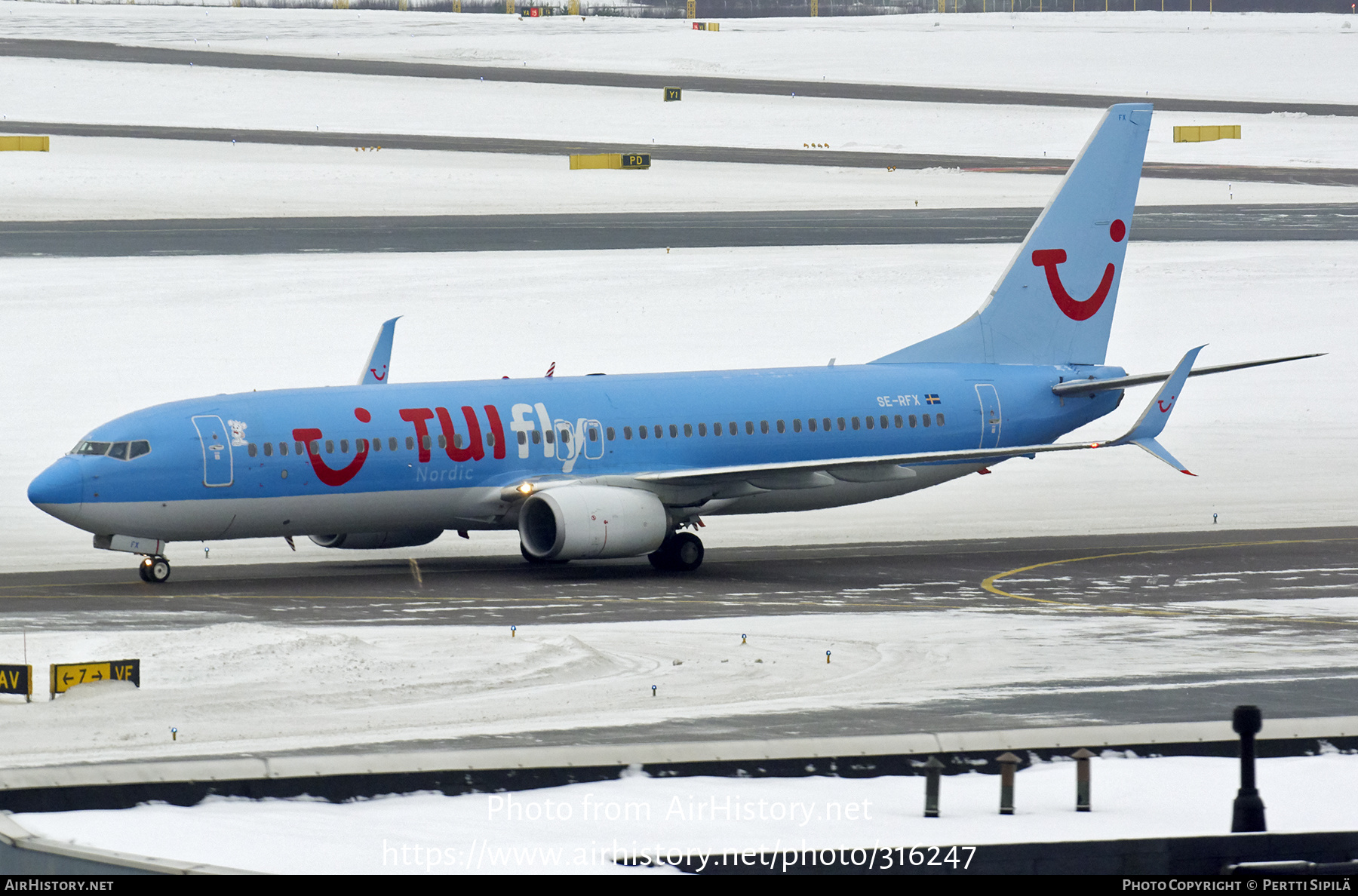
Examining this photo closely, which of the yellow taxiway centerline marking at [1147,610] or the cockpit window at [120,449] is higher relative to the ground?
the cockpit window at [120,449]

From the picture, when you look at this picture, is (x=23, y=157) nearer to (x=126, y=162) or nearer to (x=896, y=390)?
(x=126, y=162)

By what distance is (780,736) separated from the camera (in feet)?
→ 78.0

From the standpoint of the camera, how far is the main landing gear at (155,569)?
38.9 meters

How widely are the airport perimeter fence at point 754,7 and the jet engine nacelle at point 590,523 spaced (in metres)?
146

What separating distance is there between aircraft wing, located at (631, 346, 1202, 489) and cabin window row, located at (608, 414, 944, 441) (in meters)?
0.81

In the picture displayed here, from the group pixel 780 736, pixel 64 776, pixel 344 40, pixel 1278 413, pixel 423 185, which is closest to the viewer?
pixel 64 776

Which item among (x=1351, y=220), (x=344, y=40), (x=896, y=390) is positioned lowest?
(x=896, y=390)

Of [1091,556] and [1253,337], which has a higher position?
[1253,337]

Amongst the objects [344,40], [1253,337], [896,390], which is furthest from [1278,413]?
[344,40]

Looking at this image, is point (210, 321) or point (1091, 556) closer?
point (1091, 556)

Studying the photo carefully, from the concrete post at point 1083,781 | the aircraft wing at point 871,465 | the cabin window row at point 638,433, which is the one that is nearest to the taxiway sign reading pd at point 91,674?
the cabin window row at point 638,433

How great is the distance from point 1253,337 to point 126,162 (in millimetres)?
50751

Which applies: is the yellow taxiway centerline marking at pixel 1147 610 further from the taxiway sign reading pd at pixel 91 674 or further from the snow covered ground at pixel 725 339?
the taxiway sign reading pd at pixel 91 674

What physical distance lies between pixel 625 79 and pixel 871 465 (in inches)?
3661
